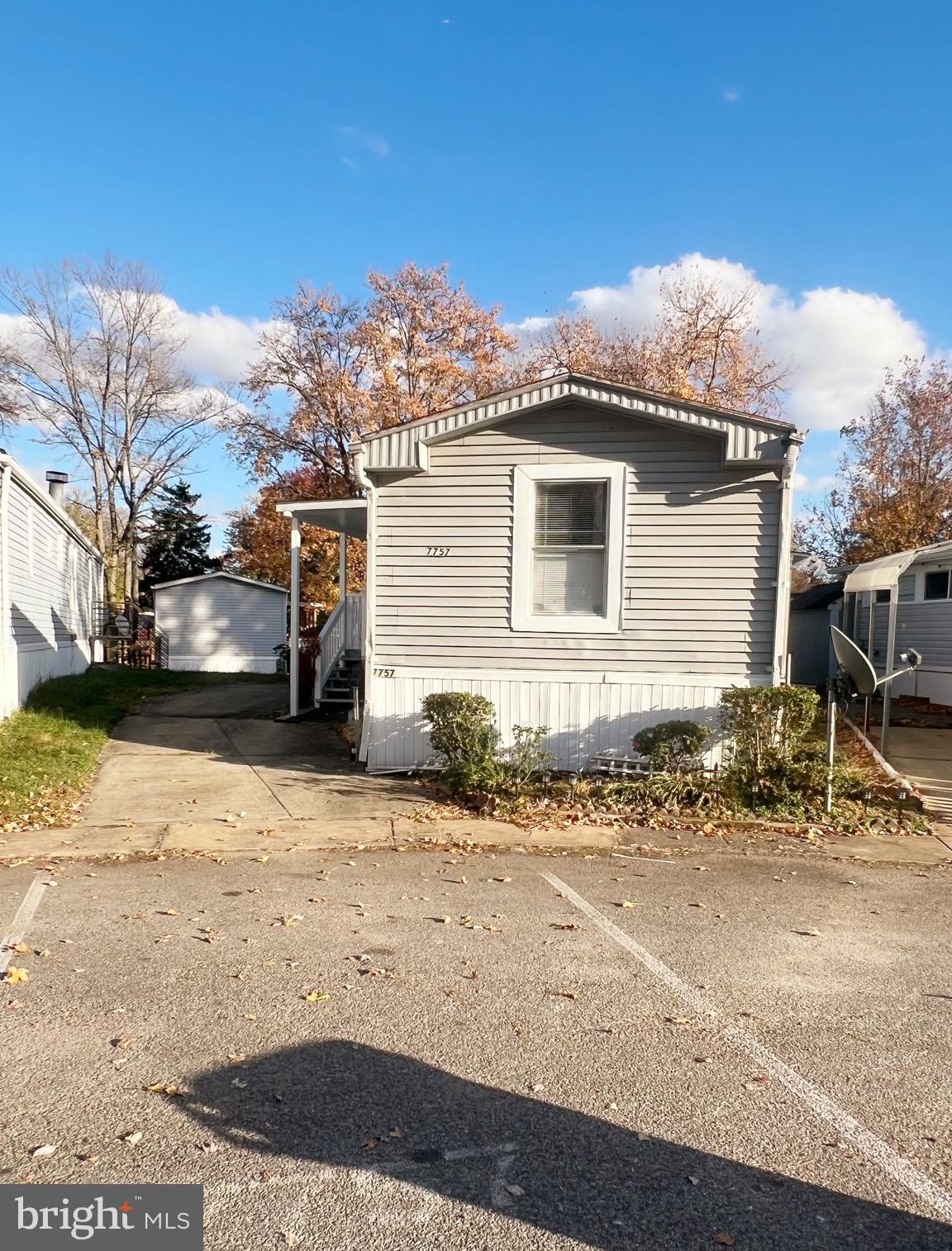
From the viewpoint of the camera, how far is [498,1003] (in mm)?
3654

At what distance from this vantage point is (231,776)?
873 centimetres

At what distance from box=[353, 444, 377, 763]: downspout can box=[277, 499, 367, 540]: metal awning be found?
115 centimetres

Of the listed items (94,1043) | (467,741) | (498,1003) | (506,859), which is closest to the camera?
(94,1043)

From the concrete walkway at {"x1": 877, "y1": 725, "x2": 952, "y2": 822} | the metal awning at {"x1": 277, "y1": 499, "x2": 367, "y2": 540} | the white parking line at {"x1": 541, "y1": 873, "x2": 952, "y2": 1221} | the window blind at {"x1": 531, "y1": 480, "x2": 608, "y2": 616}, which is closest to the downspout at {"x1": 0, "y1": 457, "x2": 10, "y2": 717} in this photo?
the metal awning at {"x1": 277, "y1": 499, "x2": 367, "y2": 540}

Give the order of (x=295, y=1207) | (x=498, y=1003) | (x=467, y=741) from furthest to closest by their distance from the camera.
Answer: (x=467, y=741) < (x=498, y=1003) < (x=295, y=1207)

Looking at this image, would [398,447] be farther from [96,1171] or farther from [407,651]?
→ [96,1171]

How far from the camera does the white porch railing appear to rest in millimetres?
13156

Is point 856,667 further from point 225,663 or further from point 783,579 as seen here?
point 225,663

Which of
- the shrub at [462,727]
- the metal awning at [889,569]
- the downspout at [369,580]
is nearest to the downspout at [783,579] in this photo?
the shrub at [462,727]

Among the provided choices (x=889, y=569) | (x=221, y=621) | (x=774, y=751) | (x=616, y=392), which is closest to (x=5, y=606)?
(x=616, y=392)

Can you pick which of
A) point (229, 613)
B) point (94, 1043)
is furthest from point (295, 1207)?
point (229, 613)

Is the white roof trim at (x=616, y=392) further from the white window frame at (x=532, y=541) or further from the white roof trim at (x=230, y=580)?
the white roof trim at (x=230, y=580)

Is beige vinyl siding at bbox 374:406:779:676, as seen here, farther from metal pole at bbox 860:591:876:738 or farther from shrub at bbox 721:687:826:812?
metal pole at bbox 860:591:876:738

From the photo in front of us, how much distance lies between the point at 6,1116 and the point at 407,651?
6399mm
